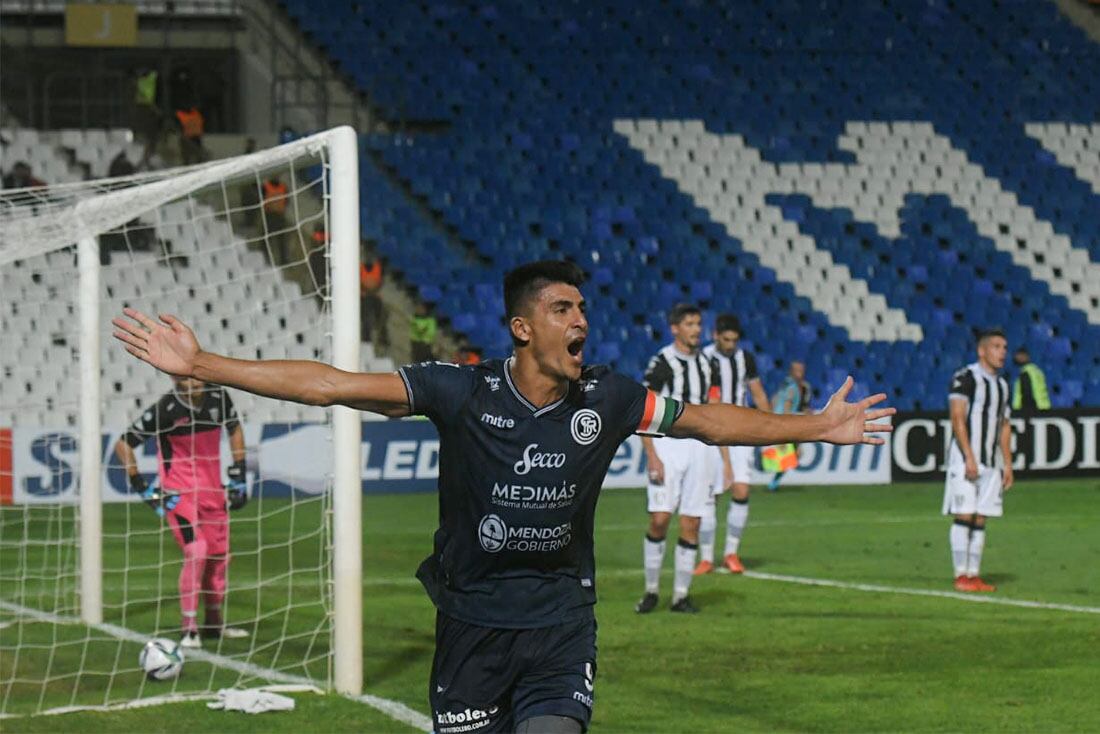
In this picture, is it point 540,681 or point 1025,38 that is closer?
point 540,681

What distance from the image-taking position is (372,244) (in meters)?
26.4

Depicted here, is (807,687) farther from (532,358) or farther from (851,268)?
(851,268)

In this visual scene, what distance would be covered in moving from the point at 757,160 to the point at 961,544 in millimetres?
16941

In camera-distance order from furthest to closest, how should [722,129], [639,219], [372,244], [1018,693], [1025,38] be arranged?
[1025,38] < [722,129] < [639,219] < [372,244] < [1018,693]

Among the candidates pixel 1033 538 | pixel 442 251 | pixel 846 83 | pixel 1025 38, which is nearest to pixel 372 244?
pixel 442 251

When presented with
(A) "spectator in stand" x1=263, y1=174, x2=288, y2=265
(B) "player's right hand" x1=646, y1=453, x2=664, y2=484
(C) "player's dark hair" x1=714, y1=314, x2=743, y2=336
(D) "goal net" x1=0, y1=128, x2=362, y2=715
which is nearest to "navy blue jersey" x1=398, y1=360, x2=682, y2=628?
(D) "goal net" x1=0, y1=128, x2=362, y2=715

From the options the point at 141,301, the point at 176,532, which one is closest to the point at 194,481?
the point at 176,532

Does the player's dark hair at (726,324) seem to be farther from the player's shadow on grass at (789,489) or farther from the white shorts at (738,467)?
the player's shadow on grass at (789,489)

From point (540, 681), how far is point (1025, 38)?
30362 millimetres

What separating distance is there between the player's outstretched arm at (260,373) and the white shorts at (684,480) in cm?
701

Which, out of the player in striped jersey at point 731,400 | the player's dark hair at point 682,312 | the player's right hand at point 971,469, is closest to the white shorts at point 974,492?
the player's right hand at point 971,469

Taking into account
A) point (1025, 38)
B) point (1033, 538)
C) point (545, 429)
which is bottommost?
point (1033, 538)

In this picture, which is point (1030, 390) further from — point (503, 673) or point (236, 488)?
point (503, 673)

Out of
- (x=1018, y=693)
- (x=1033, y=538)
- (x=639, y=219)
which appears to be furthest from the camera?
(x=639, y=219)
